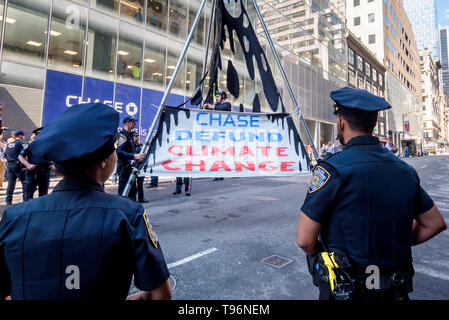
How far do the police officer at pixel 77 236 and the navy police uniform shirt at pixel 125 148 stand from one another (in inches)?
217

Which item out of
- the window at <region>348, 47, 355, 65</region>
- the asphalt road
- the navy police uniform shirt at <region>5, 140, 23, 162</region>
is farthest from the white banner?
the window at <region>348, 47, 355, 65</region>

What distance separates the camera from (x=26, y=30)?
1315 cm

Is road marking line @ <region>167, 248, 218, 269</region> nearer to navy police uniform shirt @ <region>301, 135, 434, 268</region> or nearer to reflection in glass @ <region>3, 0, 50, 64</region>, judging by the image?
navy police uniform shirt @ <region>301, 135, 434, 268</region>

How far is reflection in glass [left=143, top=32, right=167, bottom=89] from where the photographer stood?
18141 millimetres

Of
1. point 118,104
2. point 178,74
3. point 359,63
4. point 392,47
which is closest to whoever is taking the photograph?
point 118,104

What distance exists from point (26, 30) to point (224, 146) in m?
14.4

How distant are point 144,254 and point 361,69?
2367 inches

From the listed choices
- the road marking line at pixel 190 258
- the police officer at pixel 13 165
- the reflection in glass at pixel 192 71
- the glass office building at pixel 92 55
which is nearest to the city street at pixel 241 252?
the road marking line at pixel 190 258

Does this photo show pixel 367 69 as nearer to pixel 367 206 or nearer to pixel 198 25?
pixel 198 25

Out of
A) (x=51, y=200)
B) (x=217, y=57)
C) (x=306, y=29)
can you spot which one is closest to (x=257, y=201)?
(x=217, y=57)

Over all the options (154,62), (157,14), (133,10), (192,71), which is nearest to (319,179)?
(154,62)

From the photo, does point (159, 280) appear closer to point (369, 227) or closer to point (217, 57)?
point (369, 227)

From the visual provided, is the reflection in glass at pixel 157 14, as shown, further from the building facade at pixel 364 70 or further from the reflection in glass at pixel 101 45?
the building facade at pixel 364 70
